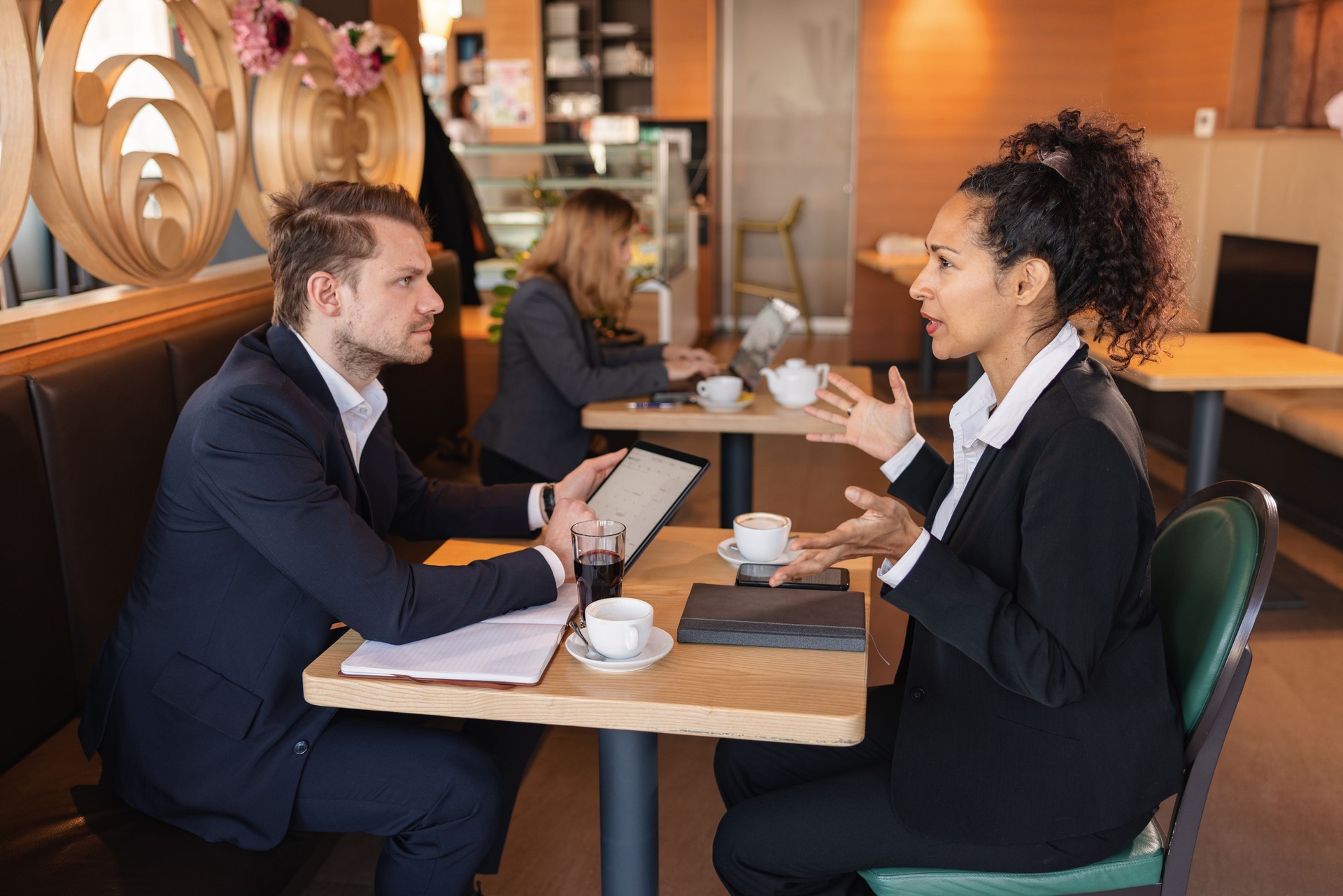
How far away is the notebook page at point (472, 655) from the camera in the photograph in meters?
1.30

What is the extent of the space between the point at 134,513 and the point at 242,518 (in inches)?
28.8

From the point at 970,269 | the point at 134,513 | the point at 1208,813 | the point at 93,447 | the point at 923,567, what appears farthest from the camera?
the point at 1208,813

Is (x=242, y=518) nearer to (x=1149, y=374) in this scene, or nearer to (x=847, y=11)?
(x=1149, y=374)

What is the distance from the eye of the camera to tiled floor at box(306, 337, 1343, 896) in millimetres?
2043

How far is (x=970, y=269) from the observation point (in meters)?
1.46

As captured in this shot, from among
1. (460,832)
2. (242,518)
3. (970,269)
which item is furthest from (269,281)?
(970,269)

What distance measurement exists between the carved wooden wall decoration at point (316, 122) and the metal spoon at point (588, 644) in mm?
1859

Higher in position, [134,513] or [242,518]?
→ [242,518]

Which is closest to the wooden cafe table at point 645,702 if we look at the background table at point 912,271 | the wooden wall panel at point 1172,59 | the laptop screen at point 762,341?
the laptop screen at point 762,341

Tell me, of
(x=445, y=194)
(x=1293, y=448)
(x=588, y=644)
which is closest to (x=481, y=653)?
(x=588, y=644)

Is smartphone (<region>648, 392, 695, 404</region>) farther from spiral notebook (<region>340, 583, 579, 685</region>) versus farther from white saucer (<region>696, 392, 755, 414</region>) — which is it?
spiral notebook (<region>340, 583, 579, 685</region>)

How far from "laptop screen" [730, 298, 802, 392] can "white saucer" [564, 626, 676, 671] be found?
1.56 meters

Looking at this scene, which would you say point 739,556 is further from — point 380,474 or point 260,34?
point 260,34

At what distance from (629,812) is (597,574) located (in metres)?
0.35
